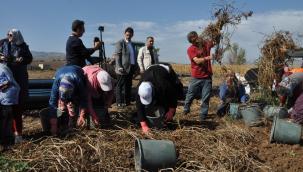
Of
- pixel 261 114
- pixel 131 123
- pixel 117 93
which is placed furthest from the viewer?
pixel 117 93

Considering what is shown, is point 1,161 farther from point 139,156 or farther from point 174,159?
point 174,159

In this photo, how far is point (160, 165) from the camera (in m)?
4.02

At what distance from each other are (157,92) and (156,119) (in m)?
0.33

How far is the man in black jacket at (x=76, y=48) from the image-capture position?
6008 mm

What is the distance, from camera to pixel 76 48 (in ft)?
20.0

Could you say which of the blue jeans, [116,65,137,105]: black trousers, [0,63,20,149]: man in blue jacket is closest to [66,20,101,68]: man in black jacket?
[0,63,20,149]: man in blue jacket

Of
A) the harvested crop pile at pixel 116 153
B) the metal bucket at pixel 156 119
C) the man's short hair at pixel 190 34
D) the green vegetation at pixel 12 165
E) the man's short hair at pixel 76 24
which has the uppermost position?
the man's short hair at pixel 76 24

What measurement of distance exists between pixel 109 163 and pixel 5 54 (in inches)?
92.4

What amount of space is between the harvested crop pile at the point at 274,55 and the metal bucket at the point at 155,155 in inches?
171

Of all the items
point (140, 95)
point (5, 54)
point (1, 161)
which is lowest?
point (1, 161)

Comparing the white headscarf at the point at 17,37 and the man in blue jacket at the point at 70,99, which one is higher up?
the white headscarf at the point at 17,37

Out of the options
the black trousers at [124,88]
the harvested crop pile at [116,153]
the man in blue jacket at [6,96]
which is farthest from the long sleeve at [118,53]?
the man in blue jacket at [6,96]

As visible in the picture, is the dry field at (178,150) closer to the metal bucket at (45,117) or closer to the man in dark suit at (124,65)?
the metal bucket at (45,117)

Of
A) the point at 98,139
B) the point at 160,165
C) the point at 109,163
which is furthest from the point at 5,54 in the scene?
the point at 160,165
